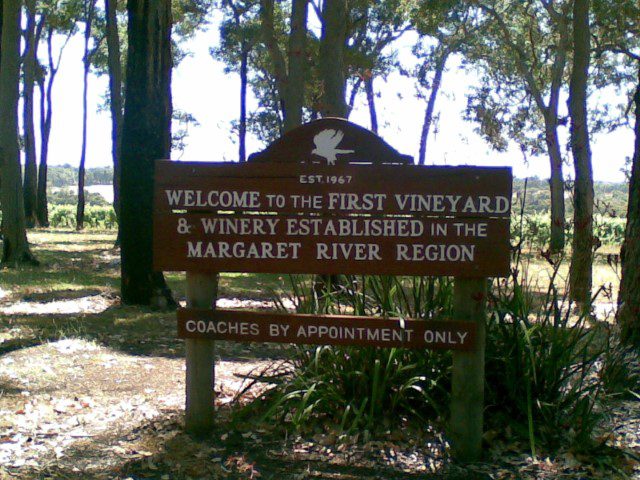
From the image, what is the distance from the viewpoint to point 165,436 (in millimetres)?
4645

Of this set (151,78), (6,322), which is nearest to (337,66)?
(151,78)

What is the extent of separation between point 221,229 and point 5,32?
1198cm

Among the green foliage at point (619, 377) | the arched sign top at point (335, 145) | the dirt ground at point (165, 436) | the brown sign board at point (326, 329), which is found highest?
the arched sign top at point (335, 145)

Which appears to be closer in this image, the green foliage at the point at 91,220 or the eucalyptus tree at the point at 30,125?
the eucalyptus tree at the point at 30,125

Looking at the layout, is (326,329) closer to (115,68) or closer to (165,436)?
(165,436)

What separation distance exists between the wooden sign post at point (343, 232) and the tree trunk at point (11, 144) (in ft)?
37.4

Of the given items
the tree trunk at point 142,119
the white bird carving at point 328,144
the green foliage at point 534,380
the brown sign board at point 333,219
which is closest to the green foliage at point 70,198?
the tree trunk at point 142,119

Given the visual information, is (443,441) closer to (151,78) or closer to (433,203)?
(433,203)

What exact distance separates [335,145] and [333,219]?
463 mm

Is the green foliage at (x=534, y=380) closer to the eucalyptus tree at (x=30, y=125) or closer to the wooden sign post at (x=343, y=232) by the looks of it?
the wooden sign post at (x=343, y=232)

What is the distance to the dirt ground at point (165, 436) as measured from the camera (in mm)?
4137

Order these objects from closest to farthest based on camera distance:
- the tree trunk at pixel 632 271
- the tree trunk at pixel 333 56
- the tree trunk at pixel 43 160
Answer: the tree trunk at pixel 632 271
the tree trunk at pixel 333 56
the tree trunk at pixel 43 160

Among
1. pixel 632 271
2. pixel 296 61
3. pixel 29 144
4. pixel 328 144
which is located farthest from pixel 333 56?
pixel 29 144

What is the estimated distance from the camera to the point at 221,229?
14.3 feet
